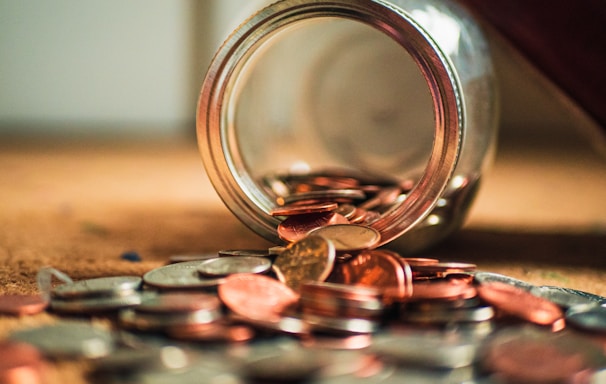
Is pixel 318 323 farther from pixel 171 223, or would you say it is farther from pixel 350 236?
pixel 171 223

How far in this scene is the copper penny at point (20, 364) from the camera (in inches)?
22.5

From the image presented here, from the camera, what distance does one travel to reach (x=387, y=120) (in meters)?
1.65

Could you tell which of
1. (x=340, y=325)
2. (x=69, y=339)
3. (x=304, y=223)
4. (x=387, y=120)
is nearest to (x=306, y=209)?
(x=304, y=223)

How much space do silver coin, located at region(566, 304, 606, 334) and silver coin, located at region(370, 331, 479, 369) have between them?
13 centimetres

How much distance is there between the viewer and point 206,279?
81 centimetres

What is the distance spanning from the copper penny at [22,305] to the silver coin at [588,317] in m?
0.60

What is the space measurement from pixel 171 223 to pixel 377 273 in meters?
0.74

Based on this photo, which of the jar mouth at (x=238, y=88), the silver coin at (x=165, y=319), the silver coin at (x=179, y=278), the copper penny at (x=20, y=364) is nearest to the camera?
the copper penny at (x=20, y=364)

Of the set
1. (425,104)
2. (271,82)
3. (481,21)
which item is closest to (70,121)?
(271,82)

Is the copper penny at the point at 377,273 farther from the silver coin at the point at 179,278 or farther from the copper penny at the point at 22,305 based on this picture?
the copper penny at the point at 22,305

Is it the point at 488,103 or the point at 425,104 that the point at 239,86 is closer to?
the point at 488,103

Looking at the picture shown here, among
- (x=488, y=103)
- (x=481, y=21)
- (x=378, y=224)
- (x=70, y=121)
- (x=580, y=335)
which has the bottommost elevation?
(x=580, y=335)

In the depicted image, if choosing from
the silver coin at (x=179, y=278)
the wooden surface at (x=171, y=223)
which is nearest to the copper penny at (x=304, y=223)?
the silver coin at (x=179, y=278)

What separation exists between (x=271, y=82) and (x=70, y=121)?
7.41ft
